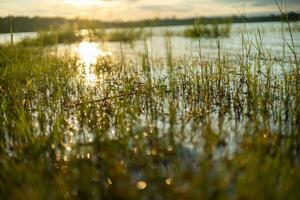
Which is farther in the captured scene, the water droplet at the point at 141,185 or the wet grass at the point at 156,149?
the water droplet at the point at 141,185

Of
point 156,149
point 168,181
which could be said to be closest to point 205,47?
point 156,149

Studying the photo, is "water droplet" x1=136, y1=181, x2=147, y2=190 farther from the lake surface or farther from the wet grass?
the lake surface

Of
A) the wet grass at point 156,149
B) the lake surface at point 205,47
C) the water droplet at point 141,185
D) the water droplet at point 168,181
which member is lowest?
the water droplet at point 141,185

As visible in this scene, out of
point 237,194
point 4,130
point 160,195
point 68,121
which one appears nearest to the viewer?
point 237,194

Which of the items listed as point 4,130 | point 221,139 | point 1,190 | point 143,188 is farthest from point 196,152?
point 4,130

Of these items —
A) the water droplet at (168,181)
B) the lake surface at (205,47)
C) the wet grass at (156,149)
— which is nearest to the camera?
the wet grass at (156,149)

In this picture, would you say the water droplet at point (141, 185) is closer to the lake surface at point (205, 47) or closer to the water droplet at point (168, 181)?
the water droplet at point (168, 181)

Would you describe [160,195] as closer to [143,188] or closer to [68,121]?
[143,188]

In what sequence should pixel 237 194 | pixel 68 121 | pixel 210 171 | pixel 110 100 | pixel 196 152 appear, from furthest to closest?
pixel 110 100
pixel 68 121
pixel 196 152
pixel 210 171
pixel 237 194

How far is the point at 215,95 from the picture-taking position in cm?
686

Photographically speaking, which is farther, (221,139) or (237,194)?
(221,139)

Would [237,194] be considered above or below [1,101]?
below

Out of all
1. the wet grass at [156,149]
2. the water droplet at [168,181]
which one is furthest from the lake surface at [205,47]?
the water droplet at [168,181]

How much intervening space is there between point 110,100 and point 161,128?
5.22ft
